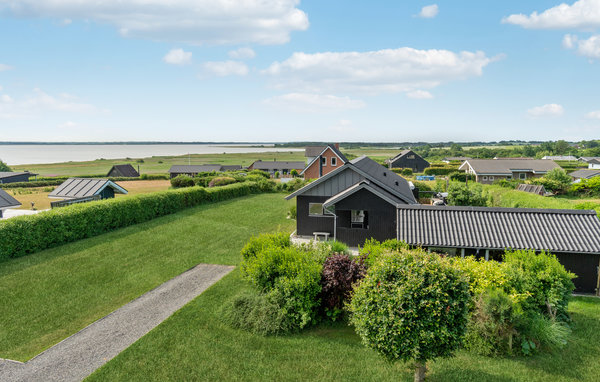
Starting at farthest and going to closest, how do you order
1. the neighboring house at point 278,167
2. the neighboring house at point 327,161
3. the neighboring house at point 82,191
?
the neighboring house at point 278,167, the neighboring house at point 327,161, the neighboring house at point 82,191

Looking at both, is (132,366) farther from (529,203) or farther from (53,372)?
(529,203)

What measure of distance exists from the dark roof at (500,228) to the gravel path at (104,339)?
984 centimetres

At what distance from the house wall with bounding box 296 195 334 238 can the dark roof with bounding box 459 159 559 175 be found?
61716 mm

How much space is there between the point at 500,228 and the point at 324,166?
41.6m

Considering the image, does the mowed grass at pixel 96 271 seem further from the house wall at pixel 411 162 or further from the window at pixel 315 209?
the house wall at pixel 411 162

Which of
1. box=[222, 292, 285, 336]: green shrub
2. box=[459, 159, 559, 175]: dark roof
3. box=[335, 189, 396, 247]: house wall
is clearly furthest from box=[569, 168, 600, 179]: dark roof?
box=[222, 292, 285, 336]: green shrub

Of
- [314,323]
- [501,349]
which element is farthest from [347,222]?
[501,349]

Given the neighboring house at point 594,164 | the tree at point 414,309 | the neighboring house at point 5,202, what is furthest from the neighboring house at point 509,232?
the neighboring house at point 594,164

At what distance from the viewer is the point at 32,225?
62.1ft

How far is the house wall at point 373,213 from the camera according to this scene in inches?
819

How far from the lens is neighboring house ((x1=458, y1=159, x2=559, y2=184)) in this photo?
241 feet

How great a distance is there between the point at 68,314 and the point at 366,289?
11286mm

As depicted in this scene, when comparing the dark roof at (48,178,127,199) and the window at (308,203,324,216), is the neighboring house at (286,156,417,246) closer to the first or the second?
the window at (308,203,324,216)

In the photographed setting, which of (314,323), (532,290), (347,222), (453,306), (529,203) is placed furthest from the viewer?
(529,203)
